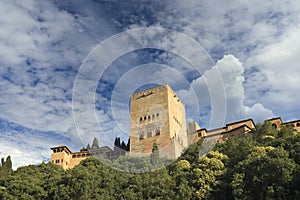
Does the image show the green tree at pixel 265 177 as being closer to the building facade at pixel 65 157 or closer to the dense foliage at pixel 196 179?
the dense foliage at pixel 196 179

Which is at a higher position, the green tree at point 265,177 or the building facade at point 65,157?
the building facade at point 65,157

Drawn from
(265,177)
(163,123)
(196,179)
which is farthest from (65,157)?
(265,177)

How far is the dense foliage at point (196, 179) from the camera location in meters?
23.4

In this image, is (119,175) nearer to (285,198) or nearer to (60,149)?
(285,198)

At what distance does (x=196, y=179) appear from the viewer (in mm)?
27266

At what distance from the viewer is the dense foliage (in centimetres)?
2336

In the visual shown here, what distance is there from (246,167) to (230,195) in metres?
2.61

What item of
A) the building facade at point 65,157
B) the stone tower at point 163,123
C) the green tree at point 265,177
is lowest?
the green tree at point 265,177

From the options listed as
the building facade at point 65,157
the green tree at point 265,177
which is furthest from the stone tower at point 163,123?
the building facade at point 65,157

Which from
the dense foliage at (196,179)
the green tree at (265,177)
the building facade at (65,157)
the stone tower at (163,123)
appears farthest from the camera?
the building facade at (65,157)

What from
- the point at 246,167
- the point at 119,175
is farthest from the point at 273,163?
the point at 119,175

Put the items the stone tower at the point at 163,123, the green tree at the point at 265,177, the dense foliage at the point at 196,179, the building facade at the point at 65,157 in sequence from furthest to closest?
the building facade at the point at 65,157 < the dense foliage at the point at 196,179 < the green tree at the point at 265,177 < the stone tower at the point at 163,123

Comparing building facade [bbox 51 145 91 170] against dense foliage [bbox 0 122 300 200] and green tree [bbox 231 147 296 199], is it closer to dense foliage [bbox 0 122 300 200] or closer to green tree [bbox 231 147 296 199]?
dense foliage [bbox 0 122 300 200]

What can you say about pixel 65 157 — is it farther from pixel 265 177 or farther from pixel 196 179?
pixel 265 177
